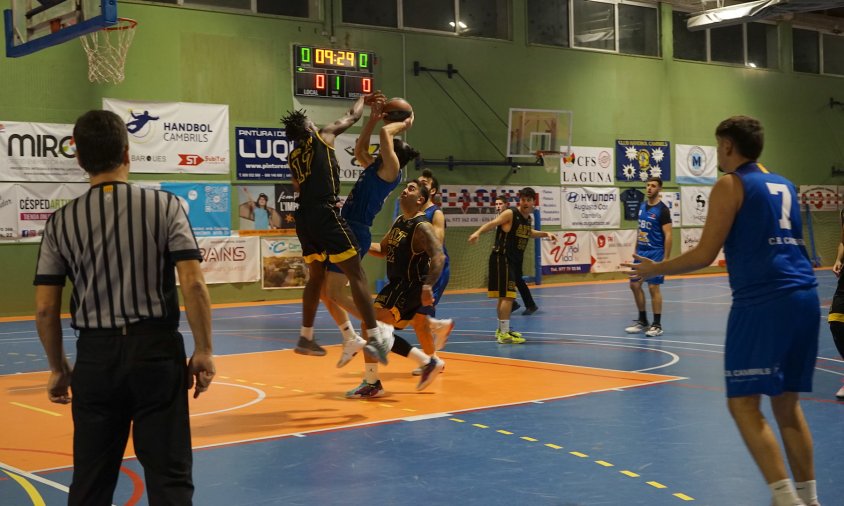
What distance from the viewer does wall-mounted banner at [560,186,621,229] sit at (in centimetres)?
2623

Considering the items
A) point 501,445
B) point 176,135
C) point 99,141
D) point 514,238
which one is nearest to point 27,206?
point 176,135

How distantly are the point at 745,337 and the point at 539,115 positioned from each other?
67.1 feet

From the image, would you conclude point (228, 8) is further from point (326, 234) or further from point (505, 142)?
point (326, 234)

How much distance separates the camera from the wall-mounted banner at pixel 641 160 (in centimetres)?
2723

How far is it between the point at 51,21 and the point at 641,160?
1859cm

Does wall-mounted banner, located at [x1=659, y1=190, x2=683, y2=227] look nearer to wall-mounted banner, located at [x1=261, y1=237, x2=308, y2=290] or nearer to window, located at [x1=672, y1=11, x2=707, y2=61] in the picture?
window, located at [x1=672, y1=11, x2=707, y2=61]

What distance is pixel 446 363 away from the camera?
36.6 ft

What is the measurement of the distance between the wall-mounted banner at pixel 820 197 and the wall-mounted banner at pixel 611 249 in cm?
707

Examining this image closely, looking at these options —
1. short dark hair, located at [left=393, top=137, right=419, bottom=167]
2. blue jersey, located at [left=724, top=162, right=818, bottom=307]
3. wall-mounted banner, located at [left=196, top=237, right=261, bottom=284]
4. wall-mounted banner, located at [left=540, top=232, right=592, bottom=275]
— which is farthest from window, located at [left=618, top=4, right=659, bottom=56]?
blue jersey, located at [left=724, top=162, right=818, bottom=307]

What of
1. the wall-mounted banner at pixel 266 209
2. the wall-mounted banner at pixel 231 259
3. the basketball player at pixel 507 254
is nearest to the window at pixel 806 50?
the wall-mounted banner at pixel 266 209

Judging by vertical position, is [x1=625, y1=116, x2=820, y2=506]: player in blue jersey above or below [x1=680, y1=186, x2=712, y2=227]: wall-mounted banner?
below

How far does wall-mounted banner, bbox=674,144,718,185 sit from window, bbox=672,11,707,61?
9.05ft

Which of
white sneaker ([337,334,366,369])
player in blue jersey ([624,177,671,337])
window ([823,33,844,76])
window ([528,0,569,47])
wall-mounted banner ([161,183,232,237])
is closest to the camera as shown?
white sneaker ([337,334,366,369])

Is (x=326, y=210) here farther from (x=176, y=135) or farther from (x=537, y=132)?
(x=537, y=132)
